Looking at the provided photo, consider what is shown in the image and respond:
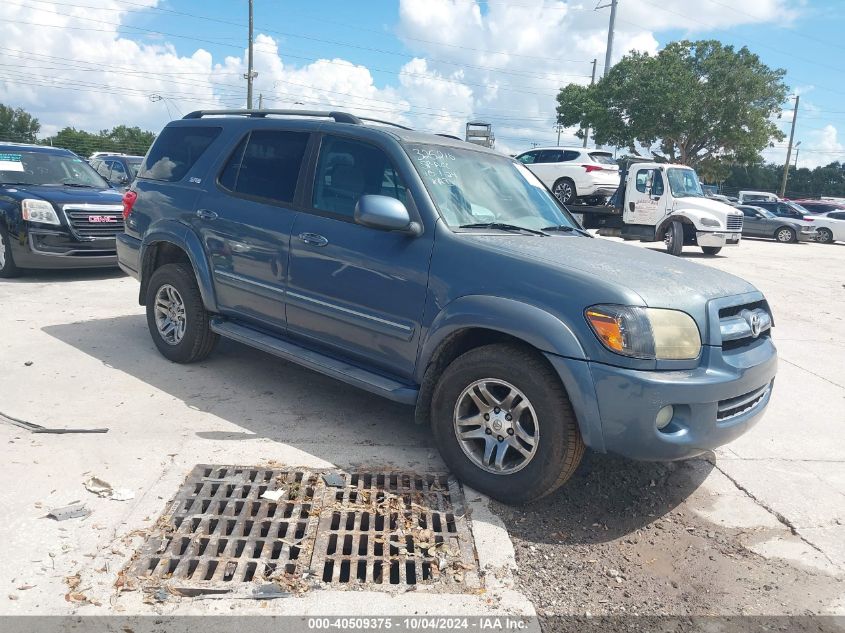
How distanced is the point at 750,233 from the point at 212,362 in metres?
26.0

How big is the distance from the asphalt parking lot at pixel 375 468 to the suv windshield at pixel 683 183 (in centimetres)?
1073

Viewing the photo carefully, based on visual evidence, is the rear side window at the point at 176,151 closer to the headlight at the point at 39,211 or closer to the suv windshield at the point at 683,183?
the headlight at the point at 39,211

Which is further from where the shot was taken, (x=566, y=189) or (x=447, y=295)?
(x=566, y=189)

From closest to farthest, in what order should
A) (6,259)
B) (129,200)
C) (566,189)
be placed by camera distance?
(129,200), (6,259), (566,189)

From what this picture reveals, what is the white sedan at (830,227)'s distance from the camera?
84.8 ft

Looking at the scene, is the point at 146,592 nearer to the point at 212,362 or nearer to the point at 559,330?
the point at 559,330

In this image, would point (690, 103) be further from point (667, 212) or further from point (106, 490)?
point (106, 490)

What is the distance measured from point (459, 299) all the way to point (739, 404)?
152cm

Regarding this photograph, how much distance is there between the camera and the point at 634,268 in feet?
11.5

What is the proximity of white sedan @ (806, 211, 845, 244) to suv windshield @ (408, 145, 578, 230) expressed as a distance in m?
25.8

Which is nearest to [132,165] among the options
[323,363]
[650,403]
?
[323,363]

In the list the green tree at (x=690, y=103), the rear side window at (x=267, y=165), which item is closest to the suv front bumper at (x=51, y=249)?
the rear side window at (x=267, y=165)

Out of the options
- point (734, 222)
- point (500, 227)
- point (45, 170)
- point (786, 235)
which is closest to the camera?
point (500, 227)

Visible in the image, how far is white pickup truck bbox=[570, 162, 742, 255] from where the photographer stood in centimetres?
1581
